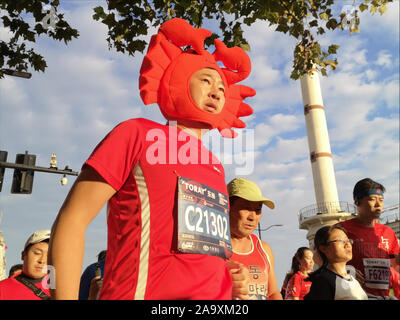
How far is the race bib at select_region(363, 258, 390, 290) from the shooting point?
4234 millimetres

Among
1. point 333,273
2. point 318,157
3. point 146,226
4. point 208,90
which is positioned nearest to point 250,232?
point 333,273

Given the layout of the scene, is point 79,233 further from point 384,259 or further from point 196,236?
point 384,259

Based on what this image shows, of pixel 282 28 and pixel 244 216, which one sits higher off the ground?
pixel 282 28

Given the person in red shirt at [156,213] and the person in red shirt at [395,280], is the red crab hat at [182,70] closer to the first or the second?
the person in red shirt at [156,213]

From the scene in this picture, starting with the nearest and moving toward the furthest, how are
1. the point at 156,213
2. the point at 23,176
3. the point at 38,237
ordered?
1. the point at 156,213
2. the point at 38,237
3. the point at 23,176

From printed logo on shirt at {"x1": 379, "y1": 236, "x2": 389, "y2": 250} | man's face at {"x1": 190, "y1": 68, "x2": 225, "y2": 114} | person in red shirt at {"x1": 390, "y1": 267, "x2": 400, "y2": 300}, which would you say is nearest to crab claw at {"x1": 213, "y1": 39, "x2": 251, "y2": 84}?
man's face at {"x1": 190, "y1": 68, "x2": 225, "y2": 114}

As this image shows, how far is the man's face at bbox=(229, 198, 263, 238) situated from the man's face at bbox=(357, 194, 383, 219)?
2.07 meters

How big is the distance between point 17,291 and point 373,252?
3811mm

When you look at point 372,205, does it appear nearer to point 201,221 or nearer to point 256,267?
point 256,267

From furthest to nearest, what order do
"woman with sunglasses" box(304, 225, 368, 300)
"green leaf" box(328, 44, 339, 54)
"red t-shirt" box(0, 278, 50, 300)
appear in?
"green leaf" box(328, 44, 339, 54) < "red t-shirt" box(0, 278, 50, 300) < "woman with sunglasses" box(304, 225, 368, 300)

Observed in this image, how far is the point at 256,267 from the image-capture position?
306 cm

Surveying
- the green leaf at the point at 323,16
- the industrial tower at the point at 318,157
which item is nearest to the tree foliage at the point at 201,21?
the green leaf at the point at 323,16

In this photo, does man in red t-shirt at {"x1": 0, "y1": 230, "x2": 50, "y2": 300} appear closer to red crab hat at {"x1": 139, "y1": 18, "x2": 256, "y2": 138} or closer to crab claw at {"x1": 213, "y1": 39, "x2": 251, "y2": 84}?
red crab hat at {"x1": 139, "y1": 18, "x2": 256, "y2": 138}

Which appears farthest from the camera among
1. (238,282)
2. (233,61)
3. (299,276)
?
(299,276)
